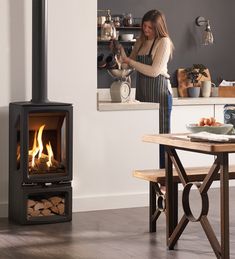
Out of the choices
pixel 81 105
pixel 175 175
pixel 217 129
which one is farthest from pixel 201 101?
pixel 217 129

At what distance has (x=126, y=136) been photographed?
6.83 metres

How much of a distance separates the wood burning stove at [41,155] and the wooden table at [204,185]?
975 mm

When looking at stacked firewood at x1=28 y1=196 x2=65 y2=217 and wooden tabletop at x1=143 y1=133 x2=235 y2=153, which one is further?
stacked firewood at x1=28 y1=196 x2=65 y2=217

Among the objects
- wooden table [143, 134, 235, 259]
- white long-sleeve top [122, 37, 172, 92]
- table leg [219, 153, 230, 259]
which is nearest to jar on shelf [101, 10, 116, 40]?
white long-sleeve top [122, 37, 172, 92]

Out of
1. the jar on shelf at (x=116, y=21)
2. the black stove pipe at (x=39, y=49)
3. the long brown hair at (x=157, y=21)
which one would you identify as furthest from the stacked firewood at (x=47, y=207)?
the jar on shelf at (x=116, y=21)

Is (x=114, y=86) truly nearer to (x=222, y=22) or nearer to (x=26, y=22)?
(x=26, y=22)

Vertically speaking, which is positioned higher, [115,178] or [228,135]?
[228,135]

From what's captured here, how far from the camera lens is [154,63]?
7078 millimetres

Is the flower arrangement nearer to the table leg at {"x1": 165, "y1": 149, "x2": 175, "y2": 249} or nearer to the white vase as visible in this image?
the white vase

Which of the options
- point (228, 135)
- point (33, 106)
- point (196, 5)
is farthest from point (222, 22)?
point (228, 135)

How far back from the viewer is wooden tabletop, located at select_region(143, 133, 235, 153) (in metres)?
4.67

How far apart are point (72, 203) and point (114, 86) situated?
3.67ft

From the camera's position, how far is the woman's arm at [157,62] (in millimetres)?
7012

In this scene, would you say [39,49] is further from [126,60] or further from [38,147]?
[126,60]
